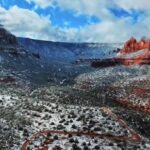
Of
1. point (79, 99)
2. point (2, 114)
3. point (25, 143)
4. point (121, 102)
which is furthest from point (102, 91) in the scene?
point (25, 143)

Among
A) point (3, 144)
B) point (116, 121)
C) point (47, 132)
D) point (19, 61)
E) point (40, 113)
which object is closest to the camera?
point (3, 144)

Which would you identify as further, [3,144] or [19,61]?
[19,61]

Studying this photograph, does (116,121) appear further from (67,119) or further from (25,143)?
(25,143)

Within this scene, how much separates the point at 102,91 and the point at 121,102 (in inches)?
629

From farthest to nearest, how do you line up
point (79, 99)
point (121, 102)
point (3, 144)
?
point (121, 102) < point (79, 99) < point (3, 144)

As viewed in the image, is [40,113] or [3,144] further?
[40,113]

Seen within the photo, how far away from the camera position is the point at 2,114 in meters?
62.8

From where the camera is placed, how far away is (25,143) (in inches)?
2061

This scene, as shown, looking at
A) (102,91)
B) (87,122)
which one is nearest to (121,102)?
(102,91)

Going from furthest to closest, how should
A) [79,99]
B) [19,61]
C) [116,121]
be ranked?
[19,61], [79,99], [116,121]

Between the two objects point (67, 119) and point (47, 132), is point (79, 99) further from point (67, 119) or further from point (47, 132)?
point (47, 132)

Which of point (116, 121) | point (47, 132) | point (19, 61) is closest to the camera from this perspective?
point (47, 132)

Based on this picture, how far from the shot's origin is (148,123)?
213 feet

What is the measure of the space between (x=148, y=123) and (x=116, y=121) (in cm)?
708
